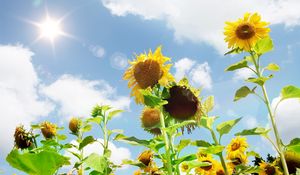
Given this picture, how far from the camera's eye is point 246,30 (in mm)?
5207

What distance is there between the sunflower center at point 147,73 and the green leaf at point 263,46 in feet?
5.08

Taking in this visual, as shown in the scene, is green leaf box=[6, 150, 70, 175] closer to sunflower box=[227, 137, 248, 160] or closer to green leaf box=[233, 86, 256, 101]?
green leaf box=[233, 86, 256, 101]

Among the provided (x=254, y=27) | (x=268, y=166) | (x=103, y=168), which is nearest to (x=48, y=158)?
(x=103, y=168)

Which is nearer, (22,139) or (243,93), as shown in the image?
(243,93)

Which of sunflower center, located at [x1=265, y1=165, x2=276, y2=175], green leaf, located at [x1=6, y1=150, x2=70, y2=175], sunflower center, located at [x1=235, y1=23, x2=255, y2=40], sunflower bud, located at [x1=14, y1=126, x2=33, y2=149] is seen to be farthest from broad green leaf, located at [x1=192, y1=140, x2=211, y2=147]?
sunflower bud, located at [x1=14, y1=126, x2=33, y2=149]

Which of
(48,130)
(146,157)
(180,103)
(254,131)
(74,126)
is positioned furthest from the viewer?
(74,126)

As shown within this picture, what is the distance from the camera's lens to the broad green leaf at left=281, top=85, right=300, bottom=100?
3.82 m

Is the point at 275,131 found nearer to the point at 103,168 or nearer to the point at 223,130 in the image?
the point at 223,130

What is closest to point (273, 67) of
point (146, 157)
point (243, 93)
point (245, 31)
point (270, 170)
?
point (243, 93)

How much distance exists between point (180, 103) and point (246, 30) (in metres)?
2.46

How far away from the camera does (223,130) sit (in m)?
3.55

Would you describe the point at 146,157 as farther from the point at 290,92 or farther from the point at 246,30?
the point at 246,30

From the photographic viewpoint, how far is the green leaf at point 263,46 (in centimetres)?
428

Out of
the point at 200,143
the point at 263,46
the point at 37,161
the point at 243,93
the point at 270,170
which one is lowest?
the point at 37,161
